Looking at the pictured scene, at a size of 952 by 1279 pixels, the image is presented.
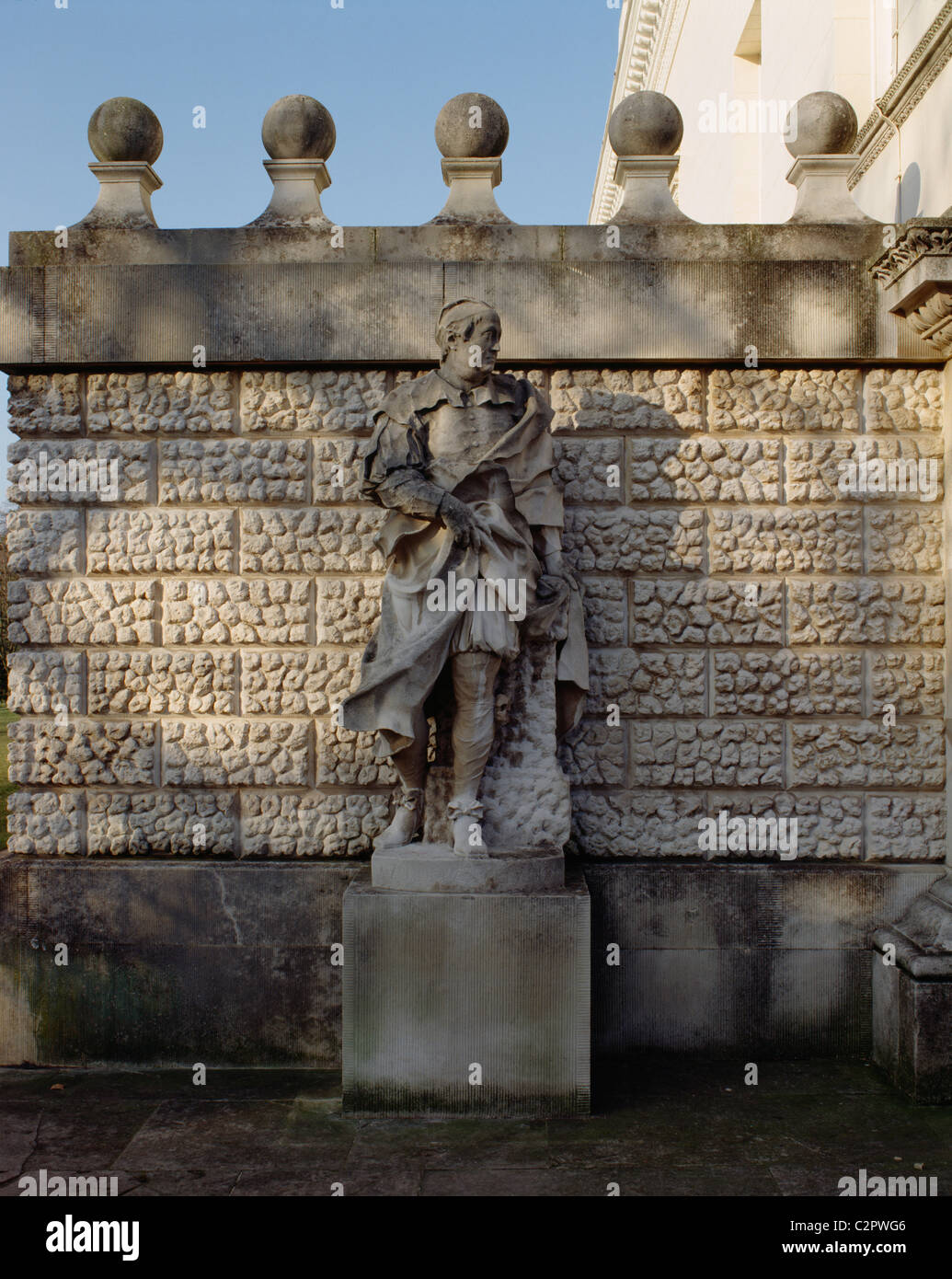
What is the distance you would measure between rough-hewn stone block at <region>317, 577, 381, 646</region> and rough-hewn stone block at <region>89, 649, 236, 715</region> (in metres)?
0.61

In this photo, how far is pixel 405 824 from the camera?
583cm

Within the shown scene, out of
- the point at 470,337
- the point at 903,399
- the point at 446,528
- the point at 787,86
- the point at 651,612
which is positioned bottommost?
the point at 651,612

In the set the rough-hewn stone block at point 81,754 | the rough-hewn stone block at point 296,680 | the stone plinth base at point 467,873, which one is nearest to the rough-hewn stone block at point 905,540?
the stone plinth base at point 467,873

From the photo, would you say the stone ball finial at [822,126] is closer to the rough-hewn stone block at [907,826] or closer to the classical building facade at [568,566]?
the classical building facade at [568,566]

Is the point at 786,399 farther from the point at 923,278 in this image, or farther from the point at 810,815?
the point at 810,815

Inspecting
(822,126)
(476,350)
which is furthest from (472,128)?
(822,126)

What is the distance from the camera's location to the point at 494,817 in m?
5.84

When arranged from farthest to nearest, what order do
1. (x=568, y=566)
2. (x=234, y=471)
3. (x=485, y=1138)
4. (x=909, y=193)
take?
(x=909, y=193) < (x=234, y=471) < (x=568, y=566) < (x=485, y=1138)

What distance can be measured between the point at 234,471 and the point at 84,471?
3.04 ft

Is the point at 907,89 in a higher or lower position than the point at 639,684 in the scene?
higher

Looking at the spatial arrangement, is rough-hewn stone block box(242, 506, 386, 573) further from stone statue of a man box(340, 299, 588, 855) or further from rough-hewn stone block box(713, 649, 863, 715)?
rough-hewn stone block box(713, 649, 863, 715)

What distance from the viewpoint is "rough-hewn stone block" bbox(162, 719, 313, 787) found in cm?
656

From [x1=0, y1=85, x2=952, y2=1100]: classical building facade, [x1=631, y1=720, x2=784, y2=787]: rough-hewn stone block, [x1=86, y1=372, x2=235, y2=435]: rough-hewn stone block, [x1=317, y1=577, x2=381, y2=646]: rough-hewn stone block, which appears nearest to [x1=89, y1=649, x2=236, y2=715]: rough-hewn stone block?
[x1=0, y1=85, x2=952, y2=1100]: classical building facade
